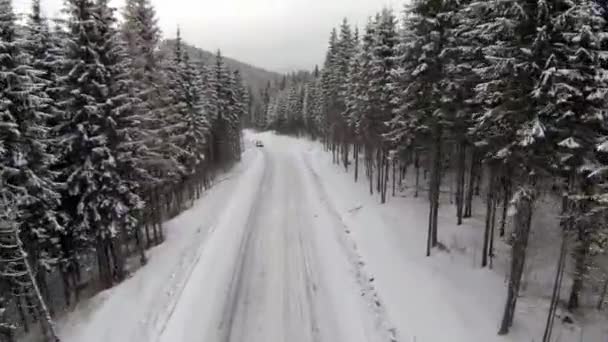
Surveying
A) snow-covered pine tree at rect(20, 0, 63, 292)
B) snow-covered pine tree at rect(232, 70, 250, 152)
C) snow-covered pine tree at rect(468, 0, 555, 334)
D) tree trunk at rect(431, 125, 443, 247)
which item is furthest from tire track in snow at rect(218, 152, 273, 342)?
snow-covered pine tree at rect(232, 70, 250, 152)

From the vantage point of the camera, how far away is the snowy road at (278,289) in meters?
13.9

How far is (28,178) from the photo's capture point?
14016 millimetres

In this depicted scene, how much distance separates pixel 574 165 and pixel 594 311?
17.4 feet

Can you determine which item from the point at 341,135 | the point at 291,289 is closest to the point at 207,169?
the point at 341,135

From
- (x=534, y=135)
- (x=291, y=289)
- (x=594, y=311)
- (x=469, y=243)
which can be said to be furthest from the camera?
(x=469, y=243)

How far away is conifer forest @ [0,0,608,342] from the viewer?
36.3ft

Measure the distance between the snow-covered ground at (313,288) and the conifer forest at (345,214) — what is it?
0.09m

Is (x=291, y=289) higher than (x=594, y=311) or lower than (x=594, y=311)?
lower

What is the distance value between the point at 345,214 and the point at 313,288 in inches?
432

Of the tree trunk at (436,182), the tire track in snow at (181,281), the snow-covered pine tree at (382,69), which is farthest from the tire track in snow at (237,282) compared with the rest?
the snow-covered pine tree at (382,69)

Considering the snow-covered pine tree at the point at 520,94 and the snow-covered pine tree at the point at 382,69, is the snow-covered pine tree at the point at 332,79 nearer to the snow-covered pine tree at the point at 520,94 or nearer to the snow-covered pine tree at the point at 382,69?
the snow-covered pine tree at the point at 382,69

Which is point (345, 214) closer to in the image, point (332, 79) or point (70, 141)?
point (70, 141)

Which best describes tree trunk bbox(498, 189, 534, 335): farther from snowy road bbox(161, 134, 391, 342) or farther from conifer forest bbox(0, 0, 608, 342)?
snowy road bbox(161, 134, 391, 342)

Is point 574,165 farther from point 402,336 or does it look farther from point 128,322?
point 128,322
